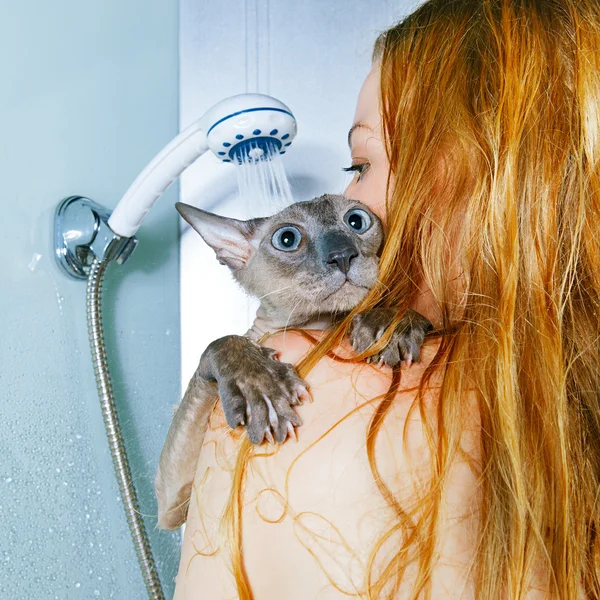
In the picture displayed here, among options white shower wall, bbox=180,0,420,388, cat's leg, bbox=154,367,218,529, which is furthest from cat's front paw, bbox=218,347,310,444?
white shower wall, bbox=180,0,420,388

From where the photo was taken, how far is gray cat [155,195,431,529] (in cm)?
80

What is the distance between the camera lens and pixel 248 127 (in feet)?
4.01

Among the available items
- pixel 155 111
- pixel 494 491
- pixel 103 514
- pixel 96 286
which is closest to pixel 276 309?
pixel 96 286

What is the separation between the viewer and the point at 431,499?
2.24ft

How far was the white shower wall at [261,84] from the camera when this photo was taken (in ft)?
5.54

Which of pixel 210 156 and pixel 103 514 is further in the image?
pixel 210 156

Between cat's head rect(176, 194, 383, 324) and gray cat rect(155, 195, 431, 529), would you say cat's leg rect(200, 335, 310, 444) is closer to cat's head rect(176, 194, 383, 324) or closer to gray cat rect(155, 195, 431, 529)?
gray cat rect(155, 195, 431, 529)

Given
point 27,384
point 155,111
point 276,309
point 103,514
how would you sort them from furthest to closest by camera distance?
point 155,111 → point 103,514 → point 27,384 → point 276,309

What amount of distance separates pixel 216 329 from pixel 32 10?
79cm

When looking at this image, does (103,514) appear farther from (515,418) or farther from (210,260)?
(515,418)

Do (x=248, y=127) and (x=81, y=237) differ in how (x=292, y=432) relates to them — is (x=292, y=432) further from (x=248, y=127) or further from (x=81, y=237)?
(x=81, y=237)

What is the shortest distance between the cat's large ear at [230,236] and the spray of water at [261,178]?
13cm

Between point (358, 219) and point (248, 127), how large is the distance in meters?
0.27

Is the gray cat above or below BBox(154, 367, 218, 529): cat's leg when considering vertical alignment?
above
